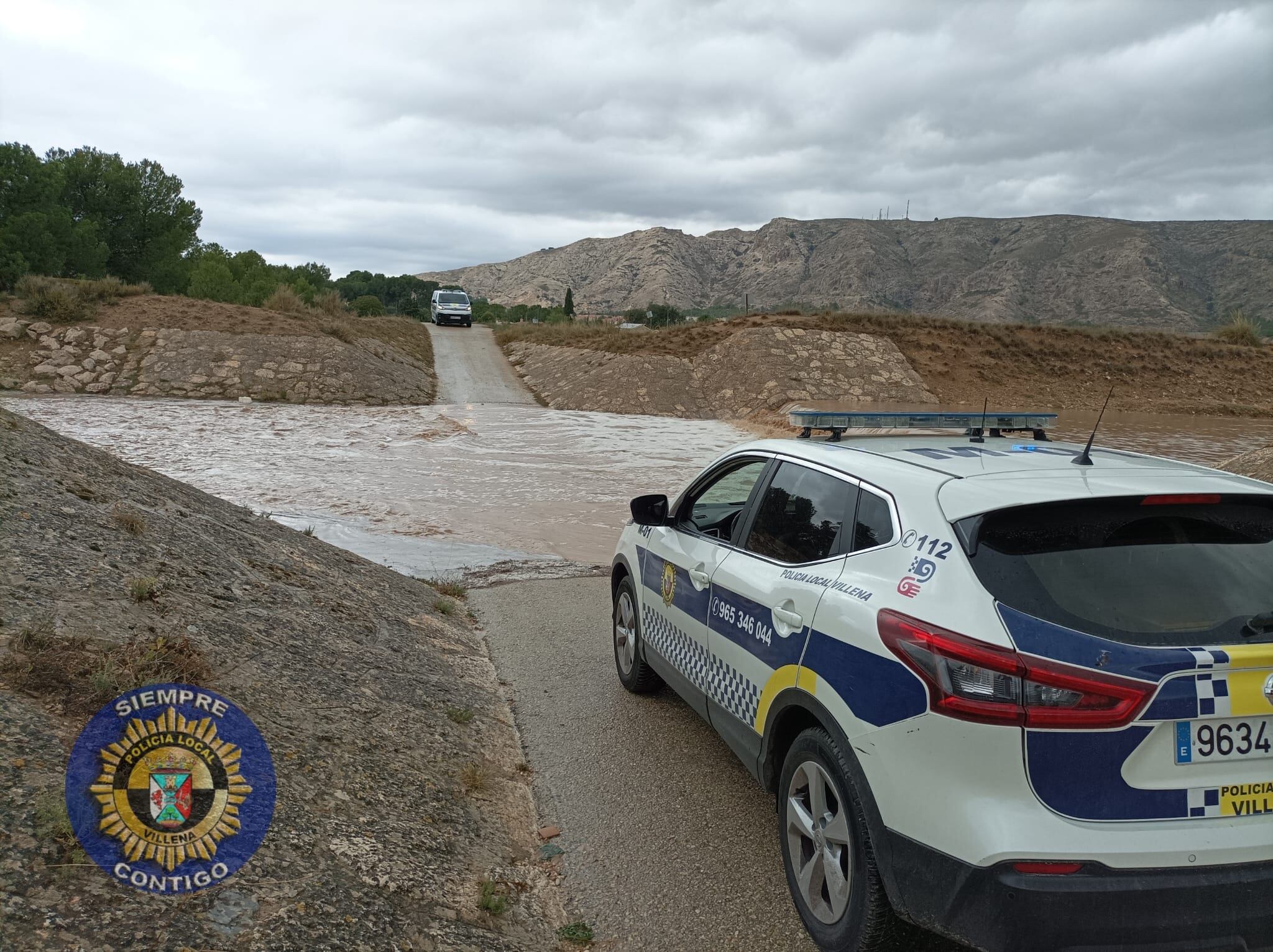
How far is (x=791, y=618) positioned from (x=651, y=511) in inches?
73.0

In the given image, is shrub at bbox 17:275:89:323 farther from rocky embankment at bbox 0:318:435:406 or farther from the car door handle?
the car door handle

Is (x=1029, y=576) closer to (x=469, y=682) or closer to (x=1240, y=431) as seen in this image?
(x=469, y=682)

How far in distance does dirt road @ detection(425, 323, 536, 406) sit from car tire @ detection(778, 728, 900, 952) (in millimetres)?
30063

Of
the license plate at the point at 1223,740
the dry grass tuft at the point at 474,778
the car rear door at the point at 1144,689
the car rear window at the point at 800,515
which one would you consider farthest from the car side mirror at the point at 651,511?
the license plate at the point at 1223,740

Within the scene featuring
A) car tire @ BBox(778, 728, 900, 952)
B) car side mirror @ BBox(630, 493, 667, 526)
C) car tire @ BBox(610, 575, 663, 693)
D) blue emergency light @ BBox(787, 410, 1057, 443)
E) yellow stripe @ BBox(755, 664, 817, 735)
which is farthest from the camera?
car tire @ BBox(610, 575, 663, 693)

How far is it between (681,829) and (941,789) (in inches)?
72.1

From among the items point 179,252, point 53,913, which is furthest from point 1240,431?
point 179,252

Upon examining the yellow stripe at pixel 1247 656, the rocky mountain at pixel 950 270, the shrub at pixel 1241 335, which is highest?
the rocky mountain at pixel 950 270

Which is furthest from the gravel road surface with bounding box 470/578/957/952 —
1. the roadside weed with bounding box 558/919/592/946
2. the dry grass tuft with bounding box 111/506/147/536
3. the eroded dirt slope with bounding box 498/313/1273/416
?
the eroded dirt slope with bounding box 498/313/1273/416

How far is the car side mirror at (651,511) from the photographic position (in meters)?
4.95

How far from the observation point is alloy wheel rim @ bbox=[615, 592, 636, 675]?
557 cm

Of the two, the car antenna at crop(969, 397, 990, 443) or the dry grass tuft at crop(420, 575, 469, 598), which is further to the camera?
the dry grass tuft at crop(420, 575, 469, 598)

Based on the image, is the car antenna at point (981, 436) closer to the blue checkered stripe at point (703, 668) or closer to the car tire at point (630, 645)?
the blue checkered stripe at point (703, 668)

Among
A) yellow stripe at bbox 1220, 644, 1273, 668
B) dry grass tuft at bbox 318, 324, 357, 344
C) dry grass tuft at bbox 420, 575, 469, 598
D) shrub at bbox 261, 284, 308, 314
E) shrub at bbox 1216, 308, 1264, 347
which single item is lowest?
dry grass tuft at bbox 420, 575, 469, 598
